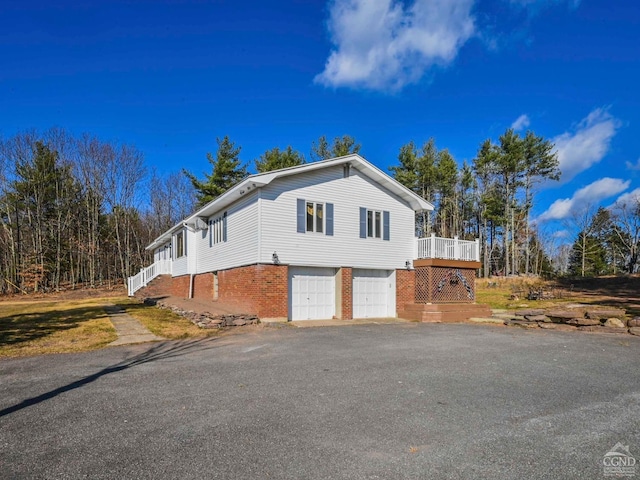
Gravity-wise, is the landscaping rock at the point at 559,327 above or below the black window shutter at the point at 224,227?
below

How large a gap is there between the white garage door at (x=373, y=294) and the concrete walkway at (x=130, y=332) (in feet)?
28.9

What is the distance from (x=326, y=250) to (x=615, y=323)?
10.2 m

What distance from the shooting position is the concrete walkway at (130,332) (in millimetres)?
Result: 10461

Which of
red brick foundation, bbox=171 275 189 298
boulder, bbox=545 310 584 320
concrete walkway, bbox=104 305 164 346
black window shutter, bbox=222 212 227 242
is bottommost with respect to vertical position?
concrete walkway, bbox=104 305 164 346

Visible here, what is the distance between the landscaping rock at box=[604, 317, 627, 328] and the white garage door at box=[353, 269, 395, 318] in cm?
822

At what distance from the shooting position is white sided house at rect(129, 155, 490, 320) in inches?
584

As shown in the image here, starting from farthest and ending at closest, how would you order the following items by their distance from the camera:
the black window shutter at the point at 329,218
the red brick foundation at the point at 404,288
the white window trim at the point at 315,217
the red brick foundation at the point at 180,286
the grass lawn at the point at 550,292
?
1. the red brick foundation at the point at 180,286
2. the grass lawn at the point at 550,292
3. the red brick foundation at the point at 404,288
4. the black window shutter at the point at 329,218
5. the white window trim at the point at 315,217

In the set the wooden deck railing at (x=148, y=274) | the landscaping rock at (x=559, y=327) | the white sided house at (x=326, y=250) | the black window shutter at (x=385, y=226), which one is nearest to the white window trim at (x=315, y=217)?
the white sided house at (x=326, y=250)

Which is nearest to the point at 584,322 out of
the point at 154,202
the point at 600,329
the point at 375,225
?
the point at 600,329

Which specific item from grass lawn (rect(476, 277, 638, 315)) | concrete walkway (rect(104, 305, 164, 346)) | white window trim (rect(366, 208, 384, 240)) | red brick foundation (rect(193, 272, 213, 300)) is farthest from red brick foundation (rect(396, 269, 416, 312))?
concrete walkway (rect(104, 305, 164, 346))

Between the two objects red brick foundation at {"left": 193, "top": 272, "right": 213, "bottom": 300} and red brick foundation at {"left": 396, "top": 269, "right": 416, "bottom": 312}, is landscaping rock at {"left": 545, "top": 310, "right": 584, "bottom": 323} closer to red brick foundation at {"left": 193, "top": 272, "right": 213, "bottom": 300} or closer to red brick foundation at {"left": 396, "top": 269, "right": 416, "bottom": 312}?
red brick foundation at {"left": 396, "top": 269, "right": 416, "bottom": 312}

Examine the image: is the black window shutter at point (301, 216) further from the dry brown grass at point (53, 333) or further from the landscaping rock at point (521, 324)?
the landscaping rock at point (521, 324)

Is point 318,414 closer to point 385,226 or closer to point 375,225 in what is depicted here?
point 375,225

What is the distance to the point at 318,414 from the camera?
15.9ft
